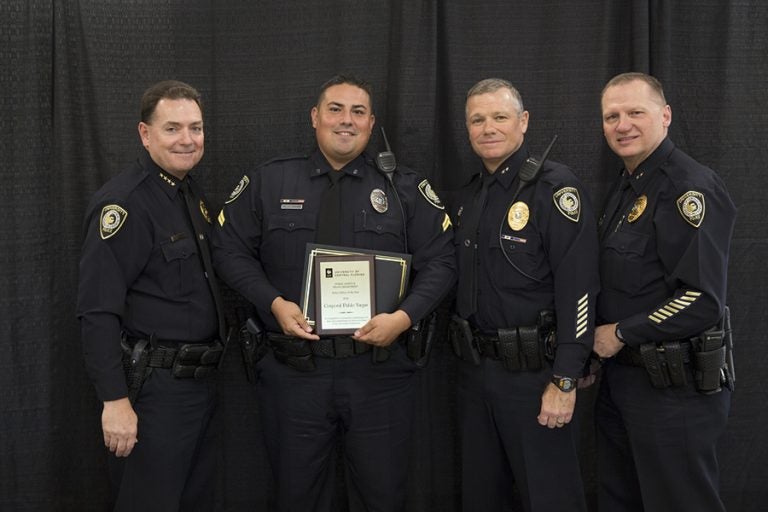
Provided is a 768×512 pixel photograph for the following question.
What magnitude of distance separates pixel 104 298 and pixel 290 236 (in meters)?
0.77

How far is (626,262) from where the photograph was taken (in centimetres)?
258

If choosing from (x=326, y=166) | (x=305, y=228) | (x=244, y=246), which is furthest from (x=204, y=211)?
(x=326, y=166)

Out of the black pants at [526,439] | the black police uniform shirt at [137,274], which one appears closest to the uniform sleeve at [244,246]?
the black police uniform shirt at [137,274]

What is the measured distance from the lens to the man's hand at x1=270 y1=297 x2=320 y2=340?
8.55ft

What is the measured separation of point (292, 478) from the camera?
2.78 meters

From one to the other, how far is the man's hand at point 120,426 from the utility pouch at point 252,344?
1.82ft

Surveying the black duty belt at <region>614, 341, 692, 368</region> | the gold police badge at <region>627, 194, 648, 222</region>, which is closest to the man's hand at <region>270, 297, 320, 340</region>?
the black duty belt at <region>614, 341, 692, 368</region>

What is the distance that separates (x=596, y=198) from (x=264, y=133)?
1.76 meters

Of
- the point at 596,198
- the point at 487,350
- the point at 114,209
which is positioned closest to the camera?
the point at 114,209

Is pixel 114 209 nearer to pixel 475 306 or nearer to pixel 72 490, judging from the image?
pixel 475 306

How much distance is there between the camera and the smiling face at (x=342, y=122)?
9.22 feet

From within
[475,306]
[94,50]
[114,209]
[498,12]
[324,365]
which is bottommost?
[324,365]

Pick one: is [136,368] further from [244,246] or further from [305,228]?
[305,228]

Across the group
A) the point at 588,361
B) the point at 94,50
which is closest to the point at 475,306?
the point at 588,361
